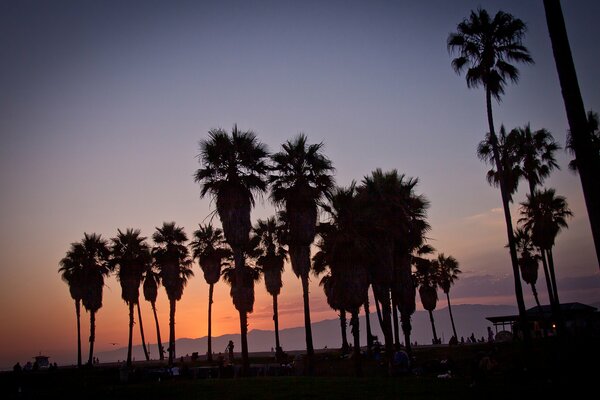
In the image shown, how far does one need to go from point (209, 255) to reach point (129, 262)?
9.34 m

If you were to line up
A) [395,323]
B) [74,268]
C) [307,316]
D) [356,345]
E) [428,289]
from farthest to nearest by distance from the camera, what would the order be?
[428,289]
[74,268]
[395,323]
[307,316]
[356,345]

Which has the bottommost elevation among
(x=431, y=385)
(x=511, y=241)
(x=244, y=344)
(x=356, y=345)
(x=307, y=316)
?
(x=431, y=385)

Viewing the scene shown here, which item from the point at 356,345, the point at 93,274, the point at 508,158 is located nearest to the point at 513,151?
the point at 508,158

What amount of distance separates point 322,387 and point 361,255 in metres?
15.8

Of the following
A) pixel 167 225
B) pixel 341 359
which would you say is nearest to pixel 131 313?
pixel 167 225

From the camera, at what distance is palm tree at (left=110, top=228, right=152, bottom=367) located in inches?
2285

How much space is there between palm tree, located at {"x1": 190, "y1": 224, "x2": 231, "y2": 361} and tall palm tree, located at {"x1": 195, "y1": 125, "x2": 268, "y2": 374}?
23.2 m

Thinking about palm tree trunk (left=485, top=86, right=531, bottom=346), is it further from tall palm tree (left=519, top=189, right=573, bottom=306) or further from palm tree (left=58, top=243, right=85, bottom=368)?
palm tree (left=58, top=243, right=85, bottom=368)

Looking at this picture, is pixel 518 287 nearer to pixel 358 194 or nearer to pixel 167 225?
pixel 358 194

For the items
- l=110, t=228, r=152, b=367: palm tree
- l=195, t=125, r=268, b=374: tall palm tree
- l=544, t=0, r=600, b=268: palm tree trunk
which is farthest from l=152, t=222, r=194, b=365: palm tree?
l=544, t=0, r=600, b=268: palm tree trunk

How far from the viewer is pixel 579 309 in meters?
49.6

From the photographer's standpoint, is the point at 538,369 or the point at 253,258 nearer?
the point at 538,369

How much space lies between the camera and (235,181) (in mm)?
35469

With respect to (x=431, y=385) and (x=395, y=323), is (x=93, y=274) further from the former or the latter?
(x=431, y=385)
